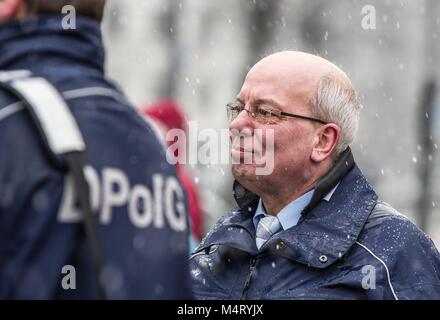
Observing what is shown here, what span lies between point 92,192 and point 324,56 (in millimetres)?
23182

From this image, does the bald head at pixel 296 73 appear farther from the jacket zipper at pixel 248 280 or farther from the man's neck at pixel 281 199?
the jacket zipper at pixel 248 280

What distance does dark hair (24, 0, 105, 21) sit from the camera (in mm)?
2914

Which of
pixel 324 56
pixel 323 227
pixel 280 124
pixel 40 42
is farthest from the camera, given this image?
pixel 324 56

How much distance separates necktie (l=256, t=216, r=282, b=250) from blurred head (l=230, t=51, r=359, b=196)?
12cm

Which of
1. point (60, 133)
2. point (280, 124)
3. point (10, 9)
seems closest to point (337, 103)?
point (280, 124)

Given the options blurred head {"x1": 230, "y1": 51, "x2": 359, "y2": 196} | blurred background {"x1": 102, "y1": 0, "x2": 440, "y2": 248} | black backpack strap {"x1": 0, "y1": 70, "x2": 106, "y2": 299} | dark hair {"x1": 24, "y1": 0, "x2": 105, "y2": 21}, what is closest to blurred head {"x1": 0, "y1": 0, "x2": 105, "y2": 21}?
dark hair {"x1": 24, "y1": 0, "x2": 105, "y2": 21}

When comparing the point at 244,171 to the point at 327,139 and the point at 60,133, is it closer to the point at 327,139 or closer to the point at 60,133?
the point at 327,139

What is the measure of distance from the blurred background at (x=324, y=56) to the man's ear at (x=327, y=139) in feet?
27.5

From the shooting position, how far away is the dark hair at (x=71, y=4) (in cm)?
291

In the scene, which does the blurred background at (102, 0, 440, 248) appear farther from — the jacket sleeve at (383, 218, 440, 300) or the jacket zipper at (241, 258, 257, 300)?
the jacket zipper at (241, 258, 257, 300)

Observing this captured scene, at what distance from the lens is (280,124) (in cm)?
457

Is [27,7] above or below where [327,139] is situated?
above

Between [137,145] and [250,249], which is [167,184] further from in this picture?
[250,249]
